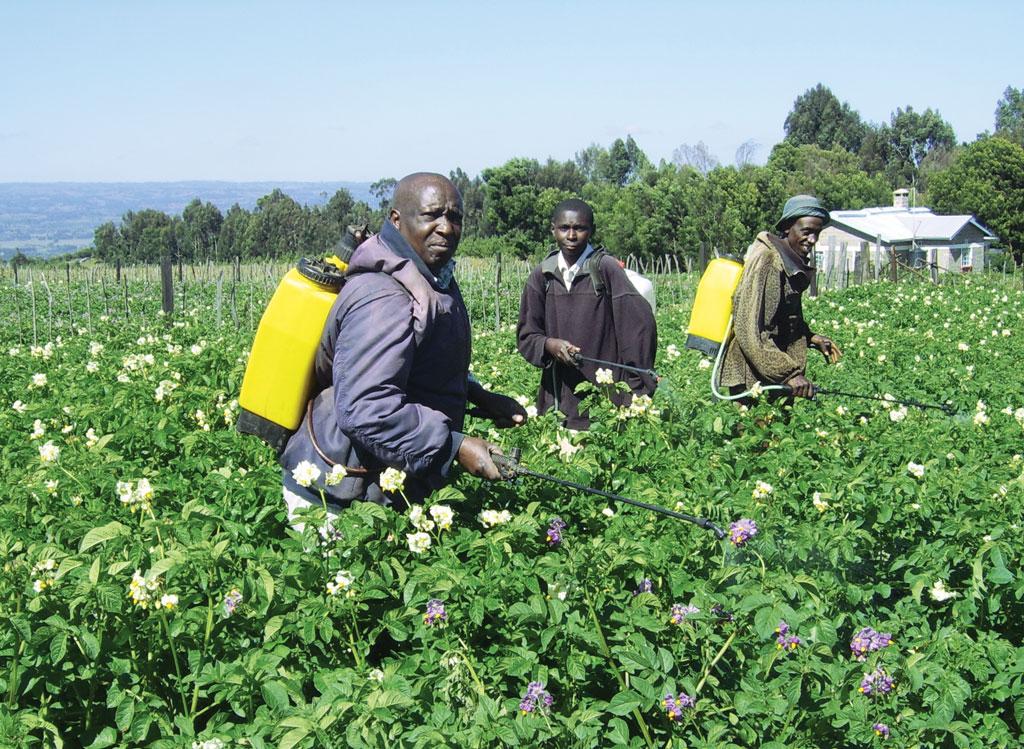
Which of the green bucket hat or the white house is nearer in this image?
the green bucket hat

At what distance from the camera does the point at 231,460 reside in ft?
13.8

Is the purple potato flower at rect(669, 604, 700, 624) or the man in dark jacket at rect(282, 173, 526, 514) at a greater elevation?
the man in dark jacket at rect(282, 173, 526, 514)

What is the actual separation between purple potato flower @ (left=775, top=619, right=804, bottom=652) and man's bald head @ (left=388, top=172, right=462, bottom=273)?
4.64 ft

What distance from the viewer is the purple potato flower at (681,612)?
2756mm

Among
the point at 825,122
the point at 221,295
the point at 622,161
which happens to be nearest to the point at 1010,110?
the point at 825,122

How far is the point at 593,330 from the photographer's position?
238 inches

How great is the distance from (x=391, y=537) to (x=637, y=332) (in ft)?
10.8

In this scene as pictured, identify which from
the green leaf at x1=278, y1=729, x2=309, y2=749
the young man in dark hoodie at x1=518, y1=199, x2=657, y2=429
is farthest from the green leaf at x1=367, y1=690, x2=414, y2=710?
the young man in dark hoodie at x1=518, y1=199, x2=657, y2=429

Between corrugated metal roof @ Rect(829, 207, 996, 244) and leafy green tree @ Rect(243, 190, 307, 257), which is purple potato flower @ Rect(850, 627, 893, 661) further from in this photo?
leafy green tree @ Rect(243, 190, 307, 257)

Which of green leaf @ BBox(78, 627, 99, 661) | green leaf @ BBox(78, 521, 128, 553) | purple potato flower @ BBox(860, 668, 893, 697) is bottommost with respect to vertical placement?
purple potato flower @ BBox(860, 668, 893, 697)

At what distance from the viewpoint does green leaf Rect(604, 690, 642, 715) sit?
2439 mm

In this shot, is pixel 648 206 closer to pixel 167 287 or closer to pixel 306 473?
pixel 167 287

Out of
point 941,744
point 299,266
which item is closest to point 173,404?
point 299,266

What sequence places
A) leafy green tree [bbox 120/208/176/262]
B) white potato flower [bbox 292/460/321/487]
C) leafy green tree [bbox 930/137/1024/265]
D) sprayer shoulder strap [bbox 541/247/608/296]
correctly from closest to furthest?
1. white potato flower [bbox 292/460/321/487]
2. sprayer shoulder strap [bbox 541/247/608/296]
3. leafy green tree [bbox 930/137/1024/265]
4. leafy green tree [bbox 120/208/176/262]
